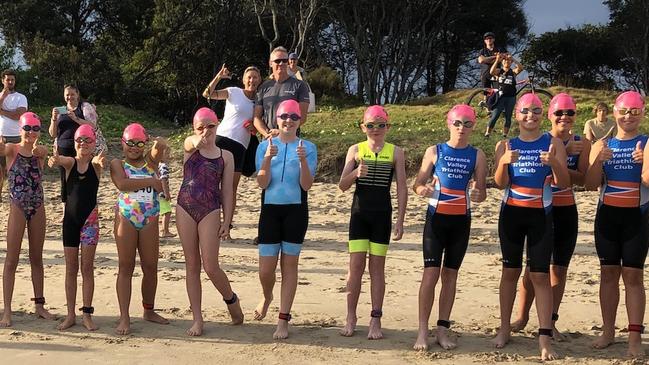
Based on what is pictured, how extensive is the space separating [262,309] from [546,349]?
2291 mm

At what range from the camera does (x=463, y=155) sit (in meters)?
5.24

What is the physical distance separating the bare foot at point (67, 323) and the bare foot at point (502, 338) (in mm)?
3327

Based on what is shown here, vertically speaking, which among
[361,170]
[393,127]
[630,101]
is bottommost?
[361,170]

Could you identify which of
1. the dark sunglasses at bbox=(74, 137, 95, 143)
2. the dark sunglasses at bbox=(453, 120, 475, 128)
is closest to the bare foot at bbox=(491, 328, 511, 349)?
the dark sunglasses at bbox=(453, 120, 475, 128)

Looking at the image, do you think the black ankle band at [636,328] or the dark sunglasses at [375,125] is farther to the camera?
the dark sunglasses at [375,125]

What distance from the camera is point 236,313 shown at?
5.65 meters

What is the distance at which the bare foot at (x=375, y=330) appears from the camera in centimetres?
535

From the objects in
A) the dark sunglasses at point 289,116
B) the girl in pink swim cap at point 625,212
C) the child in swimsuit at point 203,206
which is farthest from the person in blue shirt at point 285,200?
the girl in pink swim cap at point 625,212

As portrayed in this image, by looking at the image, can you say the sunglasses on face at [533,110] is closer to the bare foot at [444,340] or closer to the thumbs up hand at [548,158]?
the thumbs up hand at [548,158]

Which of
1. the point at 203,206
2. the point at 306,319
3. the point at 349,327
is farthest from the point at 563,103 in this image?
the point at 203,206

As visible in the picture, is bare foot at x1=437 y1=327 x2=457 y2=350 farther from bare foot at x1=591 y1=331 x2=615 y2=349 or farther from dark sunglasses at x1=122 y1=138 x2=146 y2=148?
dark sunglasses at x1=122 y1=138 x2=146 y2=148

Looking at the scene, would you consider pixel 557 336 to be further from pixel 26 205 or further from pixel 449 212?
pixel 26 205

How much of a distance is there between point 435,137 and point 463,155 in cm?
1046

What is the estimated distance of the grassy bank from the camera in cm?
1458
